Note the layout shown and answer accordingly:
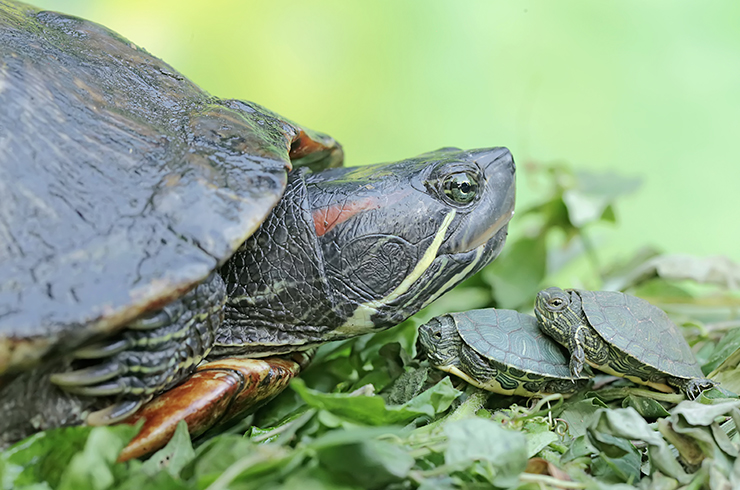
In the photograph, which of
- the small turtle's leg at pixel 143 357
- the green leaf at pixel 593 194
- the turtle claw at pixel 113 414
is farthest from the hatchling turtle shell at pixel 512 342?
the green leaf at pixel 593 194

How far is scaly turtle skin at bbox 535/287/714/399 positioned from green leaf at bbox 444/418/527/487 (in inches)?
15.0

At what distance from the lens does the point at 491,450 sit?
3.22ft

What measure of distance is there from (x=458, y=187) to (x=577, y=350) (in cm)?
49

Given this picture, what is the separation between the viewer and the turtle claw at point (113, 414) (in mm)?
1082

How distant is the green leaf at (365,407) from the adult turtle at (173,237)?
25 cm

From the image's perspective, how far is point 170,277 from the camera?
1002mm

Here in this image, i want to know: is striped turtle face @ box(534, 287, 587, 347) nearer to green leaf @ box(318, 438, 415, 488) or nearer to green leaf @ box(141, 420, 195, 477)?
green leaf @ box(318, 438, 415, 488)

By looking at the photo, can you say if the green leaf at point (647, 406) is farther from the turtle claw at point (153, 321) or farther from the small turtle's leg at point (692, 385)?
the turtle claw at point (153, 321)

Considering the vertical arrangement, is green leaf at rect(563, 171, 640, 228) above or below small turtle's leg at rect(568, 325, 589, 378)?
above

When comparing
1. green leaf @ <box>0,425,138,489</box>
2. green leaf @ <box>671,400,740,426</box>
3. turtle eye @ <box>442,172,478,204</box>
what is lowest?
green leaf @ <box>671,400,740,426</box>

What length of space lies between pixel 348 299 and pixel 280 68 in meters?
2.37

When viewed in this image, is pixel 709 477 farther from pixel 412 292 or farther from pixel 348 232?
pixel 348 232

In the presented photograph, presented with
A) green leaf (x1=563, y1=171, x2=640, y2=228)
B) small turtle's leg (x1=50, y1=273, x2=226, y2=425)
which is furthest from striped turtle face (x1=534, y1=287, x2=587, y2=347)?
green leaf (x1=563, y1=171, x2=640, y2=228)

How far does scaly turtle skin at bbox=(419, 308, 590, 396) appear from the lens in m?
1.29
